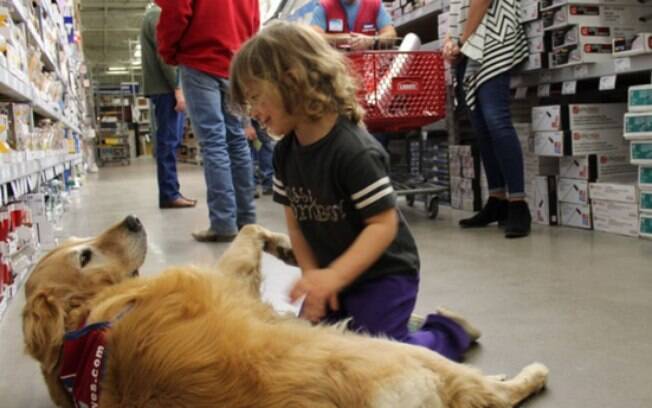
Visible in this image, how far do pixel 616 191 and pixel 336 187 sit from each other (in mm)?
2106

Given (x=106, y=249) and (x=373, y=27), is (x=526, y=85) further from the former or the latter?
(x=106, y=249)

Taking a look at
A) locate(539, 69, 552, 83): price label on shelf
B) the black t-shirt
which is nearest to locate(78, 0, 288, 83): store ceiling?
locate(539, 69, 552, 83): price label on shelf

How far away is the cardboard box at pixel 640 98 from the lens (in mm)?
2908

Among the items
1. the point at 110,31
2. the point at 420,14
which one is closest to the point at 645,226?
the point at 420,14

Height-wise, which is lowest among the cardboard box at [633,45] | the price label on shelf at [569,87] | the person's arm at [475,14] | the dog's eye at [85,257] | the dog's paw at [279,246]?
the dog's paw at [279,246]

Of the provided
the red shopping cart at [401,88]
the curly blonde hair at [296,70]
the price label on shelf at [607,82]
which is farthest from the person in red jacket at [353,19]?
the curly blonde hair at [296,70]

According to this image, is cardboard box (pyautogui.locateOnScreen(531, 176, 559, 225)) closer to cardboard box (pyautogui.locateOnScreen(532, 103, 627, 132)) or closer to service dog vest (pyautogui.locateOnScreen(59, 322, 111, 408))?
cardboard box (pyautogui.locateOnScreen(532, 103, 627, 132))

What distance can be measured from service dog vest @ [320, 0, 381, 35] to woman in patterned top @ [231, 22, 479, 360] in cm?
258

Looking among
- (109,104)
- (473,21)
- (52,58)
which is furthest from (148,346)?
(109,104)

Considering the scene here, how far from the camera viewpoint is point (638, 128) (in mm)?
2951

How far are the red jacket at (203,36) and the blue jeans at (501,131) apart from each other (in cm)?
135

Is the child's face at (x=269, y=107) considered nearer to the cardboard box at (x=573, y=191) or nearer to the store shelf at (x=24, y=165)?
the store shelf at (x=24, y=165)

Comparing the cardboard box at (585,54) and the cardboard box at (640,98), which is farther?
the cardboard box at (585,54)

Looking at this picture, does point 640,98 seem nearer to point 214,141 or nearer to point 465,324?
point 465,324
